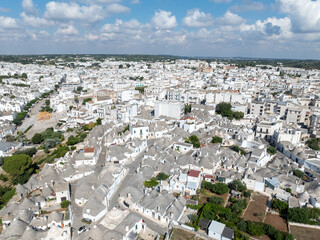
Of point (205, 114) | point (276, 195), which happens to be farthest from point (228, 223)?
point (205, 114)

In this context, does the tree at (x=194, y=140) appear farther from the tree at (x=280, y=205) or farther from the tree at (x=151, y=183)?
the tree at (x=280, y=205)

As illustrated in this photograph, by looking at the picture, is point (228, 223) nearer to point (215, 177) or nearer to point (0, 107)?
point (215, 177)

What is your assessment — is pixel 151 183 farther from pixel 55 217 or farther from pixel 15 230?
pixel 15 230

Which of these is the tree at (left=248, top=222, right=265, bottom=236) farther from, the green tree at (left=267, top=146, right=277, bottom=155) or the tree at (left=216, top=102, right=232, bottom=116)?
the tree at (left=216, top=102, right=232, bottom=116)

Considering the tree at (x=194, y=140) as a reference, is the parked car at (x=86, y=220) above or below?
below

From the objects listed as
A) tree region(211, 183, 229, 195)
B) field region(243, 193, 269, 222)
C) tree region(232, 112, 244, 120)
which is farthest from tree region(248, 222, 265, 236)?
tree region(232, 112, 244, 120)

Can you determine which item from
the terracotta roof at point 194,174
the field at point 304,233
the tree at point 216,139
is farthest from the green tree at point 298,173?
the terracotta roof at point 194,174

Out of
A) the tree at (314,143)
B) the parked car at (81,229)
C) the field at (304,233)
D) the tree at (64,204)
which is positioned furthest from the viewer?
the tree at (314,143)
